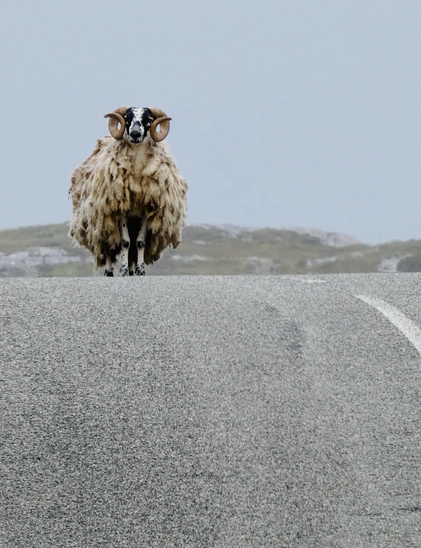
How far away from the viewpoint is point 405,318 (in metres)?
8.32

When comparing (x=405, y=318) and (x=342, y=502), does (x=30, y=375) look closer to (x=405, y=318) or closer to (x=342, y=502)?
(x=342, y=502)

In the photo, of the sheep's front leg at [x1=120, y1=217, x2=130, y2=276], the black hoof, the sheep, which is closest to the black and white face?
the sheep

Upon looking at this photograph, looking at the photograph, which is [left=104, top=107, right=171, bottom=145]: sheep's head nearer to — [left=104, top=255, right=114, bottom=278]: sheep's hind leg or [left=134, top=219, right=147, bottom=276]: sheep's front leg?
[left=134, top=219, right=147, bottom=276]: sheep's front leg

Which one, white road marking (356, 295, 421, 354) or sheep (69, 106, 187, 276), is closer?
white road marking (356, 295, 421, 354)

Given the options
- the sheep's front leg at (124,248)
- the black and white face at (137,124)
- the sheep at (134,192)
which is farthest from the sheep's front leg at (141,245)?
the black and white face at (137,124)

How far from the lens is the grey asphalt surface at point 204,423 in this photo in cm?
552

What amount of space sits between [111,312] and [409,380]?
266 cm

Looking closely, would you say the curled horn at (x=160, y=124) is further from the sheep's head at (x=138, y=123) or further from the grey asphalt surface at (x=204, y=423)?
the grey asphalt surface at (x=204, y=423)

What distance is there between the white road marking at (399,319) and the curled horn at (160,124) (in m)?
4.37

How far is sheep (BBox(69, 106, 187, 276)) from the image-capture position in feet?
38.7

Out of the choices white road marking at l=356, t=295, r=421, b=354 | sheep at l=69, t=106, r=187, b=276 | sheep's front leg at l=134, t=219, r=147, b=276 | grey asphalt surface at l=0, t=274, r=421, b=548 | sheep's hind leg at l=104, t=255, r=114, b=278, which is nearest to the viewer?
grey asphalt surface at l=0, t=274, r=421, b=548

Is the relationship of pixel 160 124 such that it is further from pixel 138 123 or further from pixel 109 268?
pixel 109 268

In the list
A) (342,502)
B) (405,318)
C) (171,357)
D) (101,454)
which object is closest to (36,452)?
(101,454)

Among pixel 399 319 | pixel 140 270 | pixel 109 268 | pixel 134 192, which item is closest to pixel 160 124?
pixel 134 192
